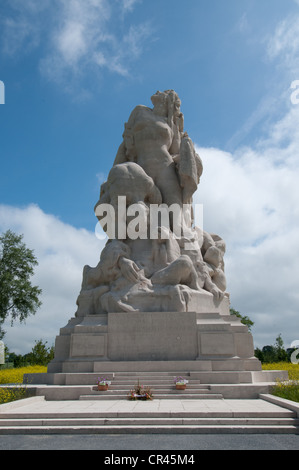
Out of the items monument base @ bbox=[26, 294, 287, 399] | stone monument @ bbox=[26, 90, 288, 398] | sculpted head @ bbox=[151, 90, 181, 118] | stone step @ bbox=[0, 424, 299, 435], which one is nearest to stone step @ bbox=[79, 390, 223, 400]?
stone monument @ bbox=[26, 90, 288, 398]

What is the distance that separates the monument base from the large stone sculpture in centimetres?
47

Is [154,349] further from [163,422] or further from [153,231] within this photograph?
[163,422]

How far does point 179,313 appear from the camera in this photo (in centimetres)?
1109

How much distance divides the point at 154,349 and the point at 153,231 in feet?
12.6

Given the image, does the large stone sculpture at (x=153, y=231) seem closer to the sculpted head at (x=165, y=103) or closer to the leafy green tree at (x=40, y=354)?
the sculpted head at (x=165, y=103)

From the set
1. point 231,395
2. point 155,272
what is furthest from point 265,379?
point 155,272

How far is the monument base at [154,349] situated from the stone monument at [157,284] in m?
0.03

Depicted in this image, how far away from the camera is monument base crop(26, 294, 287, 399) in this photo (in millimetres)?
10281

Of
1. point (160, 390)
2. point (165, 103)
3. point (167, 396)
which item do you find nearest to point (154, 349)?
point (160, 390)

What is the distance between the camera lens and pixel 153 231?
12.9m

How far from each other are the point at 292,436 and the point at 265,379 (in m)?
5.03

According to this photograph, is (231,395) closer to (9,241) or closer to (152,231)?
(152,231)
